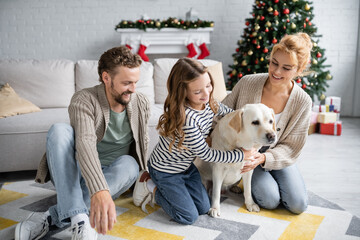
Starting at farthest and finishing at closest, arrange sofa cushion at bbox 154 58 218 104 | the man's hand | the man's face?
1. sofa cushion at bbox 154 58 218 104
2. the man's face
3. the man's hand

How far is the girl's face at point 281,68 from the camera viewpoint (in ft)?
6.12

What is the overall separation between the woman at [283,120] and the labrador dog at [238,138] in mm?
76

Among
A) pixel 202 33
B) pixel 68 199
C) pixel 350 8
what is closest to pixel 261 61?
pixel 202 33

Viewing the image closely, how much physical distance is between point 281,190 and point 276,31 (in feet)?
8.42

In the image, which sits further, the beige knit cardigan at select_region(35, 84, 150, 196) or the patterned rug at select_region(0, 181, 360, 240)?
the patterned rug at select_region(0, 181, 360, 240)


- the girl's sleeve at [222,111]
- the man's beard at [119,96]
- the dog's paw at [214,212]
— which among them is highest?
the man's beard at [119,96]

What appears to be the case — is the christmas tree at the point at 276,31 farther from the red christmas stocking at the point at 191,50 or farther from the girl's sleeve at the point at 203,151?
the girl's sleeve at the point at 203,151

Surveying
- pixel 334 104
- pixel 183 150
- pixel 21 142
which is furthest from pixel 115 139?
pixel 334 104

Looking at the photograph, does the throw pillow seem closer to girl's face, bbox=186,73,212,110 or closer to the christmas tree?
the christmas tree

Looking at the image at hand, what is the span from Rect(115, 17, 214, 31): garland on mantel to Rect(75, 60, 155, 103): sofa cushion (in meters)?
1.91

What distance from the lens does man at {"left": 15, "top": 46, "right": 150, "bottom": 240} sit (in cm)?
146

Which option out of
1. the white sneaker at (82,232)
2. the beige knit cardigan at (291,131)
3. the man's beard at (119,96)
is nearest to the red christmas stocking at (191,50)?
the beige knit cardigan at (291,131)

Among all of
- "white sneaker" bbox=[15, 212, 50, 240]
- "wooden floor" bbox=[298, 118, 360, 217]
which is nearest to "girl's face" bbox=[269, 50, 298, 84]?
"wooden floor" bbox=[298, 118, 360, 217]

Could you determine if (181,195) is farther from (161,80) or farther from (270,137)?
(161,80)
